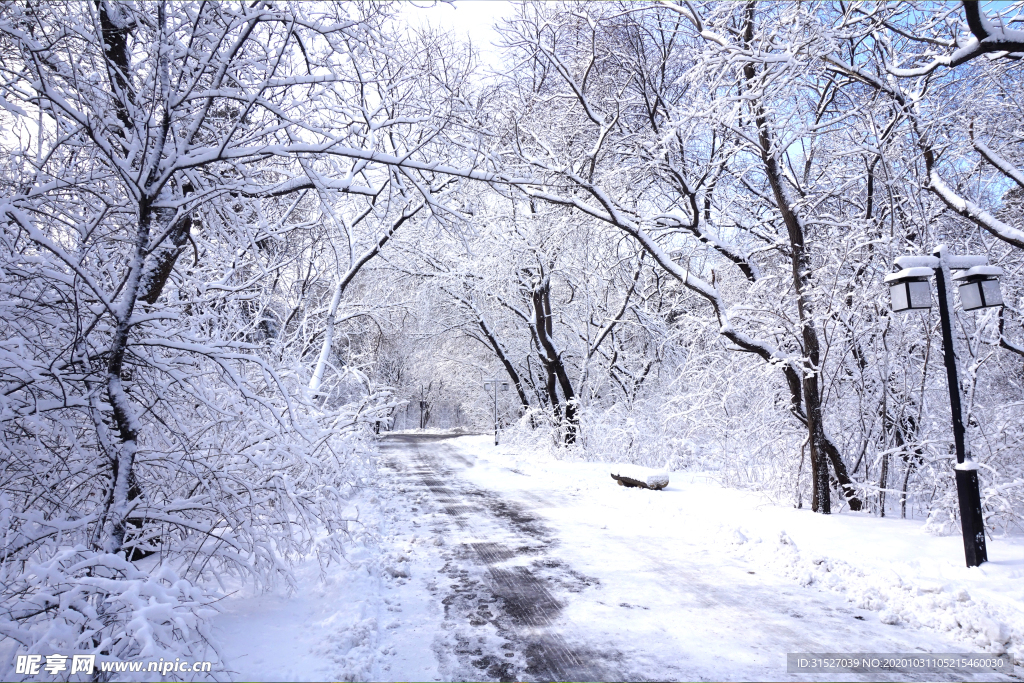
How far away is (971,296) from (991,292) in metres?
0.17

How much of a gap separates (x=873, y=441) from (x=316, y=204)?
9928mm

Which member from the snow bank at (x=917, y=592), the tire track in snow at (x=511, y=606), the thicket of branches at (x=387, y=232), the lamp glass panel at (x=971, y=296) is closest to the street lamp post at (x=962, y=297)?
the lamp glass panel at (x=971, y=296)

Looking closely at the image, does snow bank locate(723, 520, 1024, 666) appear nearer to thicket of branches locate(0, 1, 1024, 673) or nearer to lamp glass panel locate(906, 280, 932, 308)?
thicket of branches locate(0, 1, 1024, 673)

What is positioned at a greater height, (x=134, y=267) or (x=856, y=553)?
(x=134, y=267)

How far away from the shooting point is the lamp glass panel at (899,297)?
598cm

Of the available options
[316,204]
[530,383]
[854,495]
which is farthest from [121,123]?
[530,383]

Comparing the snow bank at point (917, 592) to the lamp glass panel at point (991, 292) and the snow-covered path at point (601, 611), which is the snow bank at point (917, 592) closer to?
the snow-covered path at point (601, 611)

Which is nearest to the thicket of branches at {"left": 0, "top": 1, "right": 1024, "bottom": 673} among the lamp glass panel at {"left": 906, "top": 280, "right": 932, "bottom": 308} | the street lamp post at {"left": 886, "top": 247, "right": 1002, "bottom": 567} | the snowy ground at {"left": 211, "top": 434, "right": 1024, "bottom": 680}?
the snowy ground at {"left": 211, "top": 434, "right": 1024, "bottom": 680}

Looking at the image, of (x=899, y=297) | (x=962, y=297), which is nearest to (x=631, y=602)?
(x=899, y=297)

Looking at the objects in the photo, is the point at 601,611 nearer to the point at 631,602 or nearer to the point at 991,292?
the point at 631,602

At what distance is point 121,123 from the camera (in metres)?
3.88

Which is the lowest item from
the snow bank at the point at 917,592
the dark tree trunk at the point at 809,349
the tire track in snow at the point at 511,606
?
the tire track in snow at the point at 511,606

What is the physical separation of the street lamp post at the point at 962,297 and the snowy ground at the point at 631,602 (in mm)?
681

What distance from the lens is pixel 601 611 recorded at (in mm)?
4953
